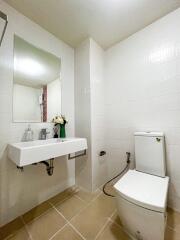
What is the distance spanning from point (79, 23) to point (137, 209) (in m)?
2.01

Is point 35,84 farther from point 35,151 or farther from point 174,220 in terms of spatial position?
point 174,220

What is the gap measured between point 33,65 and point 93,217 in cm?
185

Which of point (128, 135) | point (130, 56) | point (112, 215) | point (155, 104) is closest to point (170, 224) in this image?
point (112, 215)

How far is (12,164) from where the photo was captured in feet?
4.10

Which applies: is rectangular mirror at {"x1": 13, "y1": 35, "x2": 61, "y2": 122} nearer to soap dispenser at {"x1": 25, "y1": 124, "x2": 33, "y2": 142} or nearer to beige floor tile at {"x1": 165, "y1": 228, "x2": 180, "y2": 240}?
soap dispenser at {"x1": 25, "y1": 124, "x2": 33, "y2": 142}

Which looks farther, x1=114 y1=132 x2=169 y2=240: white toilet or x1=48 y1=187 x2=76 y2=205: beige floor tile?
x1=48 y1=187 x2=76 y2=205: beige floor tile

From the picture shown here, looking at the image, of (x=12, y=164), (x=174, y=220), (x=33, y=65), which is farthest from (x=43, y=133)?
(x=174, y=220)

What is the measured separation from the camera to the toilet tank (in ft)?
4.26

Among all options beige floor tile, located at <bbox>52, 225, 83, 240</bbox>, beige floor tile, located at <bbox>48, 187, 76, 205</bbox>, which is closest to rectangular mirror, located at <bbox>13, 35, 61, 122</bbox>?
beige floor tile, located at <bbox>48, 187, 76, 205</bbox>

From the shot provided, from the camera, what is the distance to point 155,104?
4.79 feet

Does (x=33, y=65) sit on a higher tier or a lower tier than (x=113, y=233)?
higher

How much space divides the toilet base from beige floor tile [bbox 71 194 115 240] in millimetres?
312

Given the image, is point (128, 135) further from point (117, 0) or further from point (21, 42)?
point (21, 42)

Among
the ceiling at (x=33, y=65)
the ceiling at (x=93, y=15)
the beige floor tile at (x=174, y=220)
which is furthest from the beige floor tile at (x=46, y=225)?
the ceiling at (x=93, y=15)
